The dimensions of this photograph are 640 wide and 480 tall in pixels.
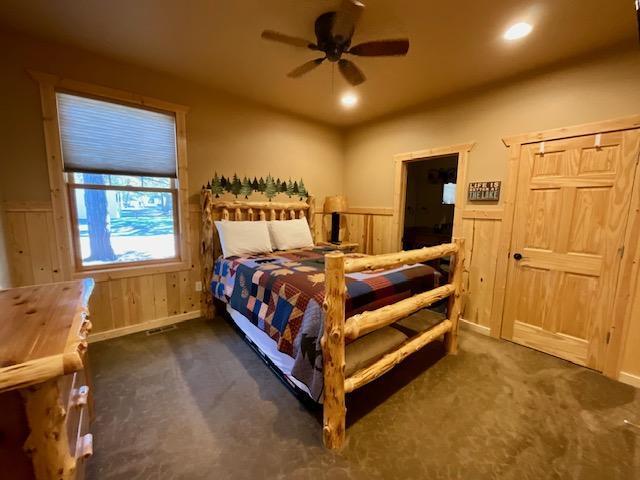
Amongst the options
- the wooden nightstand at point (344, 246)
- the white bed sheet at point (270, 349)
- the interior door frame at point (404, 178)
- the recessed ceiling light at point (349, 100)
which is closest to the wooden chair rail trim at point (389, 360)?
the white bed sheet at point (270, 349)

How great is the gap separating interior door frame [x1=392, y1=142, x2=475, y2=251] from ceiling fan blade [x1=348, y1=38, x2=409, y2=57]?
1.50 meters

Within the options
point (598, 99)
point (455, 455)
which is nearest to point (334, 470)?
point (455, 455)

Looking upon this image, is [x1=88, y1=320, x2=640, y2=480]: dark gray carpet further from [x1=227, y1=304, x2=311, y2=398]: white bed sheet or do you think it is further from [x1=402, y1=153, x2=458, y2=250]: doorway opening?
[x1=402, y1=153, x2=458, y2=250]: doorway opening

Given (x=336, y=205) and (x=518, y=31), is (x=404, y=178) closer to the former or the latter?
(x=336, y=205)

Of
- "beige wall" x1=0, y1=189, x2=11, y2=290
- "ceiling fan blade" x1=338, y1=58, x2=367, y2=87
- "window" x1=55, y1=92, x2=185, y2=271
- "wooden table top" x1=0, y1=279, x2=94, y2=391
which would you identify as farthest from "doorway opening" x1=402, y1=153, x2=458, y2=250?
"beige wall" x1=0, y1=189, x2=11, y2=290

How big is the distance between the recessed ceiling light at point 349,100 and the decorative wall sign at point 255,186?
1192mm

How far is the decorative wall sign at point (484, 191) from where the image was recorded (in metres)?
2.69

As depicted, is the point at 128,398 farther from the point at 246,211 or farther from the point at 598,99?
the point at 598,99

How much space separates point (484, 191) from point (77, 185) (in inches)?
156

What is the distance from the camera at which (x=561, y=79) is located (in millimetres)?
2275

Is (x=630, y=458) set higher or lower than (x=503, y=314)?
lower

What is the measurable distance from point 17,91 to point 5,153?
0.50 metres

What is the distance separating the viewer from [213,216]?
3.13 m

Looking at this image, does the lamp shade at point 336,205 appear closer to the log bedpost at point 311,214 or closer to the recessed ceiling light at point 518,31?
the log bedpost at point 311,214
